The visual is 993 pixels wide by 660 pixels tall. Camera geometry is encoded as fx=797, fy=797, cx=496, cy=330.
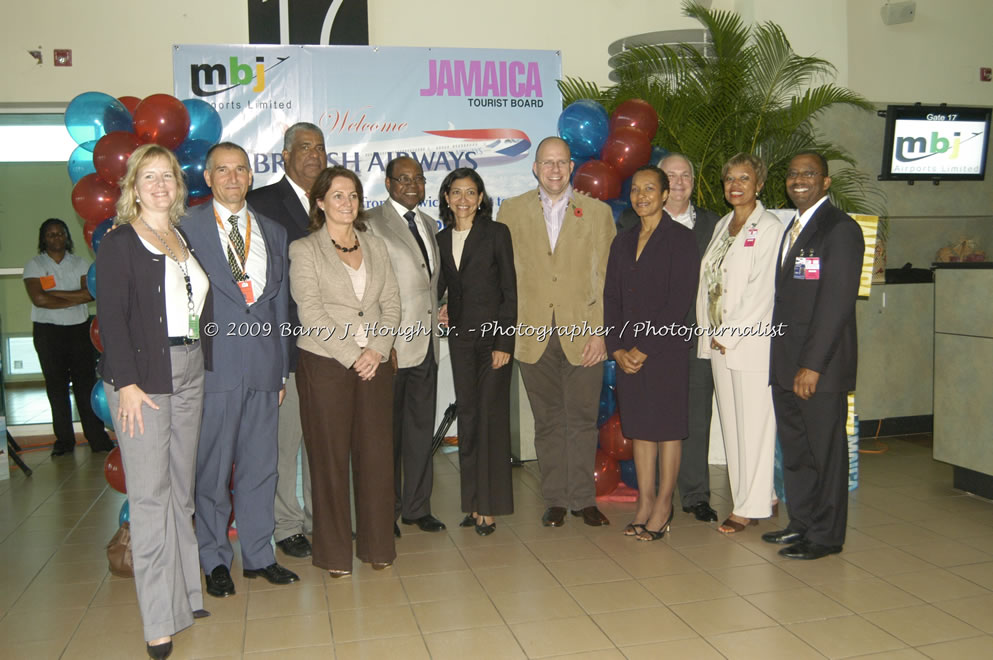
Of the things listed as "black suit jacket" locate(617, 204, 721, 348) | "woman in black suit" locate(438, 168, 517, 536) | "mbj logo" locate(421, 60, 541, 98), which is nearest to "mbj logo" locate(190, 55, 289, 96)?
"mbj logo" locate(421, 60, 541, 98)

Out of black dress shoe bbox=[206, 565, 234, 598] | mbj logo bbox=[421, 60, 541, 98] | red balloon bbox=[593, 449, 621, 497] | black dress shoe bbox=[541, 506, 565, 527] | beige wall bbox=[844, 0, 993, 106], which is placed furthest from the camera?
beige wall bbox=[844, 0, 993, 106]

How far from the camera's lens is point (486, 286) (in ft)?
12.9

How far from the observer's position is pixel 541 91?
19.5ft

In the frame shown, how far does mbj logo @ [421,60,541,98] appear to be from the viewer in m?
5.79

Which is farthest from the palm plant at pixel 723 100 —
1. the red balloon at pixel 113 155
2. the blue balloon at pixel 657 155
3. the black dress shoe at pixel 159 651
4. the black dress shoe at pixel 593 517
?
the black dress shoe at pixel 159 651

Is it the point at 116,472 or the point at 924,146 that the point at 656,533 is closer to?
the point at 116,472

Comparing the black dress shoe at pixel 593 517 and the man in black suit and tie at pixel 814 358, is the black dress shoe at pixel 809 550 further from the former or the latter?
the black dress shoe at pixel 593 517

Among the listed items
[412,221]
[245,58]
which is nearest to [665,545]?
[412,221]

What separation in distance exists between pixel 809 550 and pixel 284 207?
293 cm

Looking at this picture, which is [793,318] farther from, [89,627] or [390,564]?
[89,627]

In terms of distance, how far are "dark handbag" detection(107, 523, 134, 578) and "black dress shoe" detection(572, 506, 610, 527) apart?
2.18m

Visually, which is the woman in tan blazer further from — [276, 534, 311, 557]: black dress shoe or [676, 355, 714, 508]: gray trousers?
[676, 355, 714, 508]: gray trousers

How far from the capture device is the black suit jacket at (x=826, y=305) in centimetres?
355

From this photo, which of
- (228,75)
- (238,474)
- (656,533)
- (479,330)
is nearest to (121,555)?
(238,474)
